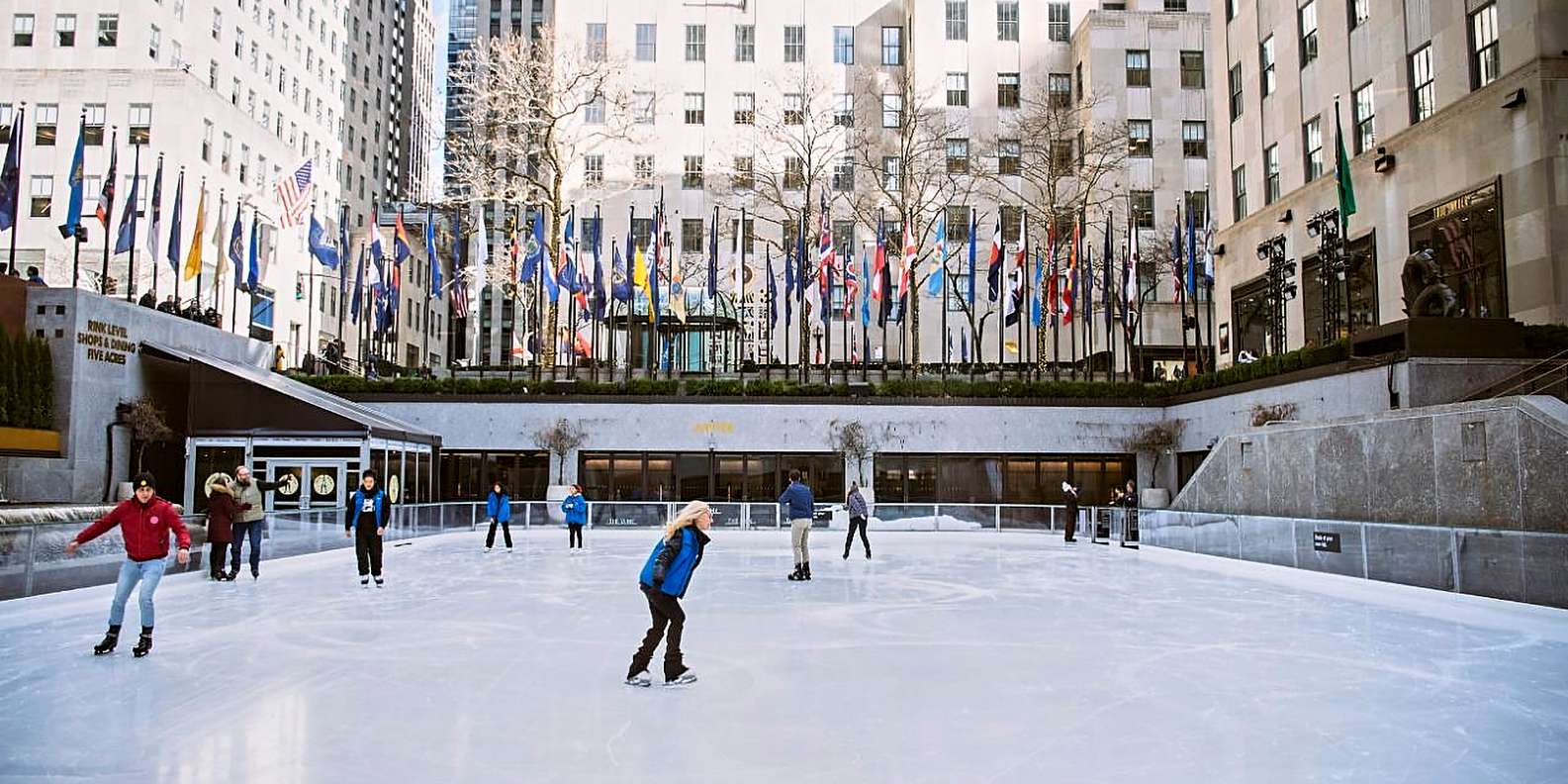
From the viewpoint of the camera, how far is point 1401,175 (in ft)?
92.2

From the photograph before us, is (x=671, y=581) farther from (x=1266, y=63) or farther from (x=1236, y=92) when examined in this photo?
(x=1236, y=92)

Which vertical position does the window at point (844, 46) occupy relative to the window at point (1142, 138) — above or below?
above

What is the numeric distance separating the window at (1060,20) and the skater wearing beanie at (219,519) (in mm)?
49248

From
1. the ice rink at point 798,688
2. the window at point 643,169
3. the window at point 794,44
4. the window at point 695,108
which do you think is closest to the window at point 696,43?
the window at point 695,108

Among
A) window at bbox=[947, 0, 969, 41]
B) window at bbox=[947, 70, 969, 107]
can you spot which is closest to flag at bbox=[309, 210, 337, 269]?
window at bbox=[947, 70, 969, 107]

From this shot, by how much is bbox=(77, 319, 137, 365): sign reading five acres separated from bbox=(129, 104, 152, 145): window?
33547 mm

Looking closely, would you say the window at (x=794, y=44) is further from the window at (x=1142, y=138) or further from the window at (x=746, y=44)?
the window at (x=1142, y=138)

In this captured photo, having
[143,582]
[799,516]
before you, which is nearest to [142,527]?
[143,582]

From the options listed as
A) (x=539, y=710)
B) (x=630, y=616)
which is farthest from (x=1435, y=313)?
(x=539, y=710)

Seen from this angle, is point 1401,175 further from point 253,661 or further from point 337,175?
point 337,175

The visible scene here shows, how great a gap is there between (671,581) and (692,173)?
158 ft

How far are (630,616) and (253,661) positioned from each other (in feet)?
13.9

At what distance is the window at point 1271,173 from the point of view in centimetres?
3534

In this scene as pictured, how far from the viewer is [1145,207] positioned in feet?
170
